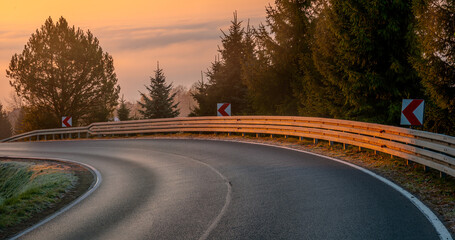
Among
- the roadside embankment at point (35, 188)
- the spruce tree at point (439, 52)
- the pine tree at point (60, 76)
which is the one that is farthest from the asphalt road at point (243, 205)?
the pine tree at point (60, 76)

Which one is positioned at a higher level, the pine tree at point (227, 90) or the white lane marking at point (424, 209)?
the pine tree at point (227, 90)

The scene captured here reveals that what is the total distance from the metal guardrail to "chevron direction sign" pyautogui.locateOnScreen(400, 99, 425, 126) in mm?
500

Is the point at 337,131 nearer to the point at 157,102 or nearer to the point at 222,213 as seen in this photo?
the point at 222,213

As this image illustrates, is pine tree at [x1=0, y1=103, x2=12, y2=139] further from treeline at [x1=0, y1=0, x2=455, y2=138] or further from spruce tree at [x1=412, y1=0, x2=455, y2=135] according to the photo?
spruce tree at [x1=412, y1=0, x2=455, y2=135]

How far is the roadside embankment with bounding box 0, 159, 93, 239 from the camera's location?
24.1 ft

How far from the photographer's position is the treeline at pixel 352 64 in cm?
1298

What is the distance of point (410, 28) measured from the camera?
1577 cm

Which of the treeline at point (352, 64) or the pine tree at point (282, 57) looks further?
the pine tree at point (282, 57)

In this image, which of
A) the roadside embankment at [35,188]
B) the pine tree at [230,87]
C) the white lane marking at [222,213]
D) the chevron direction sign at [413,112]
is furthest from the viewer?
the pine tree at [230,87]

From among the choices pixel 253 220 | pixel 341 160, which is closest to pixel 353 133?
pixel 341 160

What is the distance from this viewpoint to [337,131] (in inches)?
525

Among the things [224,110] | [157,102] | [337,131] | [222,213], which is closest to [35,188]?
[222,213]

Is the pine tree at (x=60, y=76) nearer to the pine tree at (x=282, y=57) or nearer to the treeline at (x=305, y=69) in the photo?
the treeline at (x=305, y=69)

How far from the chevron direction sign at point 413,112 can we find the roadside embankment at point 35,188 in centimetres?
871
